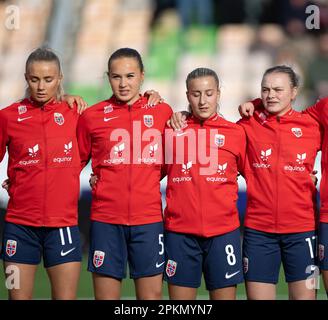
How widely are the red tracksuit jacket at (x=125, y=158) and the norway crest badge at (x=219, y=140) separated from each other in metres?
0.27

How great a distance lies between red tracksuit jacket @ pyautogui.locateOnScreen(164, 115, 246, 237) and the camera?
405cm

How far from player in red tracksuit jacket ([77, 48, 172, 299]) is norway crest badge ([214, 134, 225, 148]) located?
0.28 m

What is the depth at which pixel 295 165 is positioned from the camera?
4156mm

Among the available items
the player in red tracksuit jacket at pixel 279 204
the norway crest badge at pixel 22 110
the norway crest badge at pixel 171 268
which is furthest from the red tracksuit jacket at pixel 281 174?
the norway crest badge at pixel 22 110

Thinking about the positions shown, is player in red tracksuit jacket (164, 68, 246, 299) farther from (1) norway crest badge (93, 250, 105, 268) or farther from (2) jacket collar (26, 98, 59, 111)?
(2) jacket collar (26, 98, 59, 111)

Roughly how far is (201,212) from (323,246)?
63 centimetres

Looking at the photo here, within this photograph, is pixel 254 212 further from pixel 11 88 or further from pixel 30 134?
pixel 11 88

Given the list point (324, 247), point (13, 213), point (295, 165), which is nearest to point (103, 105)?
point (13, 213)

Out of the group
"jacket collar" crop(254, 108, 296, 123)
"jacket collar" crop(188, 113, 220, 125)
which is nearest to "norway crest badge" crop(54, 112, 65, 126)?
"jacket collar" crop(188, 113, 220, 125)

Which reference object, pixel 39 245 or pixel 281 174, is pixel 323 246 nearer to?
pixel 281 174

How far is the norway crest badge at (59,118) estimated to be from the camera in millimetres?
4184

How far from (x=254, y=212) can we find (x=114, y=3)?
7.97 meters
